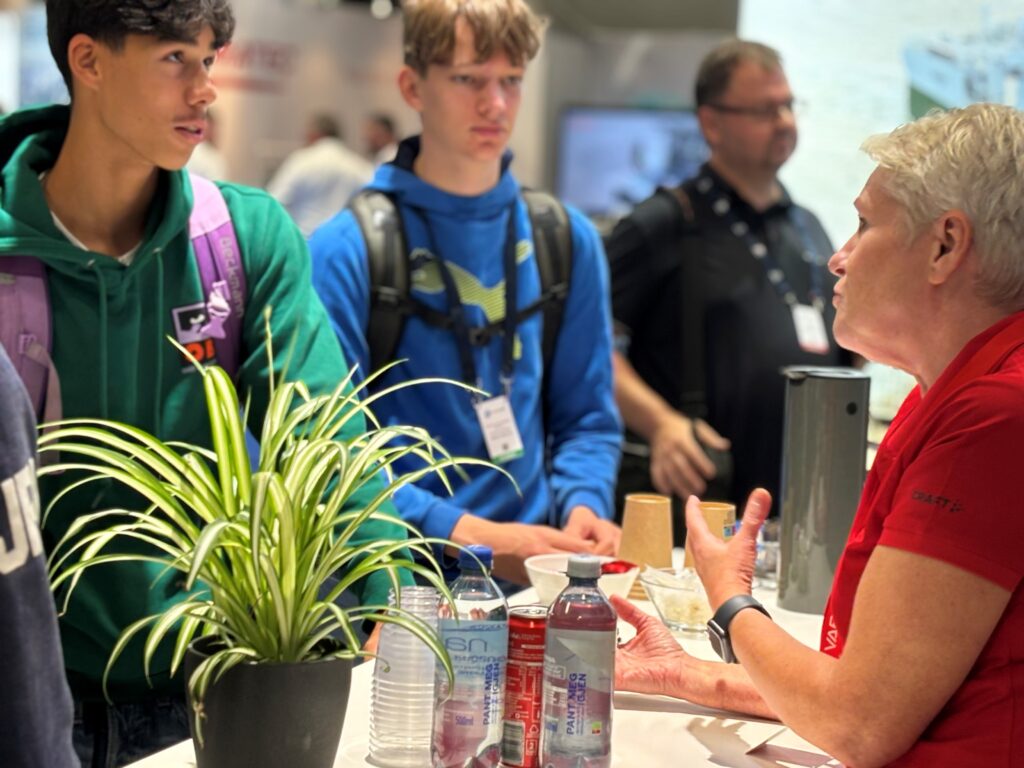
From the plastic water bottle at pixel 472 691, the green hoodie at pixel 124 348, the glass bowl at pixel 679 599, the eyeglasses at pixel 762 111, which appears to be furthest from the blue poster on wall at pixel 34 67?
the plastic water bottle at pixel 472 691

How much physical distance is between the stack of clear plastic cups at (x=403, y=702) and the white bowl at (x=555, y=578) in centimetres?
54

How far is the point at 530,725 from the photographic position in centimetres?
161

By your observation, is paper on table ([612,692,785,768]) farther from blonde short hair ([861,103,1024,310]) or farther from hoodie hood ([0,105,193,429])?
hoodie hood ([0,105,193,429])

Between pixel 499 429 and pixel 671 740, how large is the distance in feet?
3.92

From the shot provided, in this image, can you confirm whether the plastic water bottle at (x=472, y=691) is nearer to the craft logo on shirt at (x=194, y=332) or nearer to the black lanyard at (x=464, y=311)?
the craft logo on shirt at (x=194, y=332)

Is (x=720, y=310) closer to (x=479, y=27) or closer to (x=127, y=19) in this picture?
(x=479, y=27)

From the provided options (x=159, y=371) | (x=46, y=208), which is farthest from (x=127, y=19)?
(x=159, y=371)

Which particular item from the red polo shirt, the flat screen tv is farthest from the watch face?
the flat screen tv

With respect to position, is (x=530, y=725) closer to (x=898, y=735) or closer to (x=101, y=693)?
(x=898, y=735)


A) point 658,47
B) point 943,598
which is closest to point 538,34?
point 943,598

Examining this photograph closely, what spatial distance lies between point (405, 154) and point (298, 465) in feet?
5.53

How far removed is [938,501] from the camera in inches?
55.7

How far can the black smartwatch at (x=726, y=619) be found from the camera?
167 cm

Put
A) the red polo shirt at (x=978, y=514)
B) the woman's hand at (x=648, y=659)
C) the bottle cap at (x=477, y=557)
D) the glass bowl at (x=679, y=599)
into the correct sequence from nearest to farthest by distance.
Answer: the red polo shirt at (x=978, y=514)
the bottle cap at (x=477, y=557)
the woman's hand at (x=648, y=659)
the glass bowl at (x=679, y=599)
